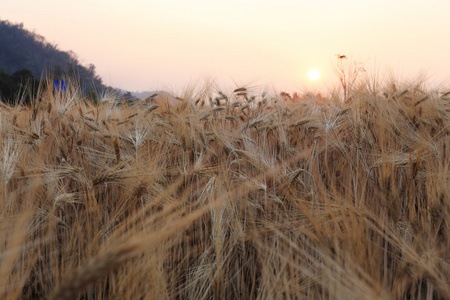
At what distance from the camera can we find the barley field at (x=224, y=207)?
1.01 m

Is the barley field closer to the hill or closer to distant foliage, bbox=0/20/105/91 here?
the hill

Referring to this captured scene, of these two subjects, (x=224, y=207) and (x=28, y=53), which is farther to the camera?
(x=28, y=53)

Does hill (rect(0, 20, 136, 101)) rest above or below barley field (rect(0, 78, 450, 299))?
above

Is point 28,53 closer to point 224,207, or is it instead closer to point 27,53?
point 27,53

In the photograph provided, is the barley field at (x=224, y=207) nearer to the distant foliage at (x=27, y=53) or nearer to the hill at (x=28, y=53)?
the hill at (x=28, y=53)

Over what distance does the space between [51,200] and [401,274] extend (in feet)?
4.46

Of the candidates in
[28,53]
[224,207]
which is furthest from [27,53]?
[224,207]

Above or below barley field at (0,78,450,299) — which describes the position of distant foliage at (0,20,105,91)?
above

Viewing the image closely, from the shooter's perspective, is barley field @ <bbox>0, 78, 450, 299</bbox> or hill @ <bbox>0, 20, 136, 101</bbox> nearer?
barley field @ <bbox>0, 78, 450, 299</bbox>

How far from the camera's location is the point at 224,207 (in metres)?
1.30

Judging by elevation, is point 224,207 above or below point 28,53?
below

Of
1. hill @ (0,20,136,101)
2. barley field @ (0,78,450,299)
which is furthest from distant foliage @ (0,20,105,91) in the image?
barley field @ (0,78,450,299)

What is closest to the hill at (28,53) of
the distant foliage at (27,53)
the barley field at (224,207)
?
the distant foliage at (27,53)

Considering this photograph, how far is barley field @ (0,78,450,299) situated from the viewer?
1012 mm
